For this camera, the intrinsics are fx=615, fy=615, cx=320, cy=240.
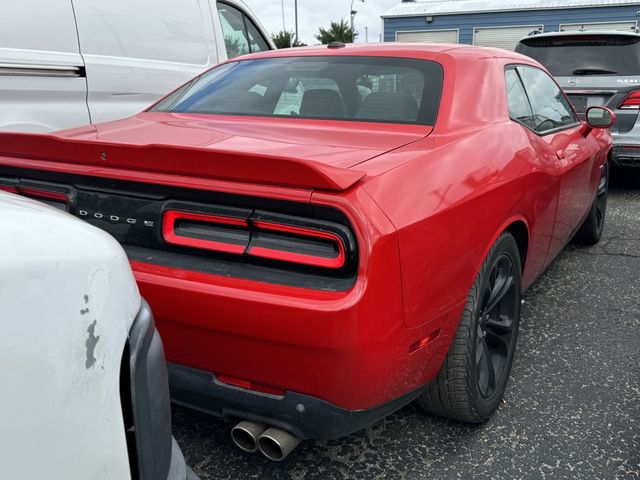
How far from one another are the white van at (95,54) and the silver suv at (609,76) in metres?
3.56

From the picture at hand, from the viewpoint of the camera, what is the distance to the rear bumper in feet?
5.70

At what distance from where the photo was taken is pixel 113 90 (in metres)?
4.20

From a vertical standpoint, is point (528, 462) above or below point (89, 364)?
below

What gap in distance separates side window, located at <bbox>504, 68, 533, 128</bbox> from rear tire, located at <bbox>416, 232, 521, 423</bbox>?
739mm

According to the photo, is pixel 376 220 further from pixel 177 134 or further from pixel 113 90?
pixel 113 90

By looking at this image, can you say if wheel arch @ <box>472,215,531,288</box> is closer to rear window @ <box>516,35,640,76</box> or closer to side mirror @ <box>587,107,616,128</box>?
side mirror @ <box>587,107,616,128</box>

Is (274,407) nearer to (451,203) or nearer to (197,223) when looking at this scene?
(197,223)

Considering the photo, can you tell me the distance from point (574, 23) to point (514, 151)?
65.9 ft

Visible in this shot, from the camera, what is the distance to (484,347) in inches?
93.7

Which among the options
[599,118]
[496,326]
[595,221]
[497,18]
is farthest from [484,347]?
[497,18]

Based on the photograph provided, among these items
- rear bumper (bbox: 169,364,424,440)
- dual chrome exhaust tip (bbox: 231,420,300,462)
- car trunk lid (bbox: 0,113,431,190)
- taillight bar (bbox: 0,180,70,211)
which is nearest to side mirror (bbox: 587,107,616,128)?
car trunk lid (bbox: 0,113,431,190)

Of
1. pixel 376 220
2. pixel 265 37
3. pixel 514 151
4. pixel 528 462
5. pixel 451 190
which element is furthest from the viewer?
pixel 265 37

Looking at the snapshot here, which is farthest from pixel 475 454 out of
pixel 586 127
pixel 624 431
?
pixel 586 127

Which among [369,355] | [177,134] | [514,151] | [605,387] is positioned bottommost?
[605,387]
